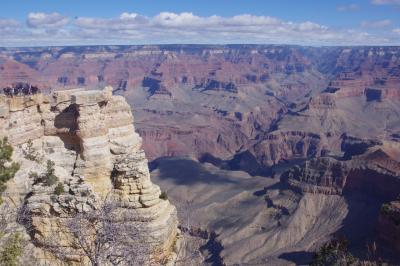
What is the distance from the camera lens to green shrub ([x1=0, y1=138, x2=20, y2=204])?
20.8 metres

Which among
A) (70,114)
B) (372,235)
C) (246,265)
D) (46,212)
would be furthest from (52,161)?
(372,235)

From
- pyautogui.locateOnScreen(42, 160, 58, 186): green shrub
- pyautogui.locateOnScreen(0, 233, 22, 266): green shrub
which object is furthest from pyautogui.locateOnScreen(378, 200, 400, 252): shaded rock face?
pyautogui.locateOnScreen(0, 233, 22, 266): green shrub

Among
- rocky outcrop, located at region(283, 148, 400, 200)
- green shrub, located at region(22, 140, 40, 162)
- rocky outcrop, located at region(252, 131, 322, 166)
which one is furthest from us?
rocky outcrop, located at region(252, 131, 322, 166)

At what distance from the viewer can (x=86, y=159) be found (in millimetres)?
24578

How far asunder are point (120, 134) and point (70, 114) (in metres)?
2.94

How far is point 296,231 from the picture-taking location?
70062 mm

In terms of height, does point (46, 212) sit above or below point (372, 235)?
above

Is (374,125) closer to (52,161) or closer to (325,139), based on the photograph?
(325,139)

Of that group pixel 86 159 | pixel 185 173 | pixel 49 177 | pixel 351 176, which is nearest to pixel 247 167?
pixel 185 173

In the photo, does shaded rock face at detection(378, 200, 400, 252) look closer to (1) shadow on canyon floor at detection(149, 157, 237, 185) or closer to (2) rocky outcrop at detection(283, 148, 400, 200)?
(2) rocky outcrop at detection(283, 148, 400, 200)

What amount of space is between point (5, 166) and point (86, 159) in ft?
13.6

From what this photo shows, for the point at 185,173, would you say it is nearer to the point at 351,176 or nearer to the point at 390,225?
the point at 351,176

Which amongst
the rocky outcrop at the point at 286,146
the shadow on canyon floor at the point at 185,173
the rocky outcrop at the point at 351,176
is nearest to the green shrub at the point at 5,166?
the rocky outcrop at the point at 351,176

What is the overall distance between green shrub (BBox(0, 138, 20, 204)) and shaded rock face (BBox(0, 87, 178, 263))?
136cm
